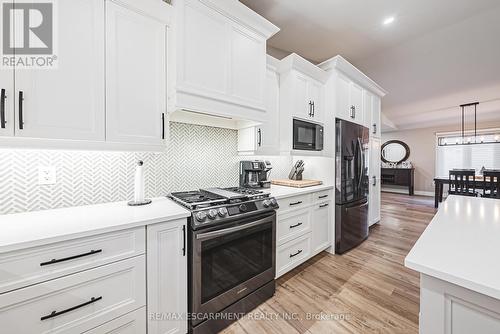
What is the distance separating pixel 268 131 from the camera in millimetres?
2355

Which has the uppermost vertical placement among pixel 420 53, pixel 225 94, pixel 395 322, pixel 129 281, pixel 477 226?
pixel 420 53

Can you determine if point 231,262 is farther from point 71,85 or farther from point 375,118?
point 375,118

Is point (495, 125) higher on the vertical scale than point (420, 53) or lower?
lower

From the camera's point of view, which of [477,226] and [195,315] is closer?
[477,226]

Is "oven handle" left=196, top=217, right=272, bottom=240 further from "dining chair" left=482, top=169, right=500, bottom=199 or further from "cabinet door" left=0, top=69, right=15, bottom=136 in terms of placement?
"dining chair" left=482, top=169, right=500, bottom=199

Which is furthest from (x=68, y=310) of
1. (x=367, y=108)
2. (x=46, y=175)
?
(x=367, y=108)

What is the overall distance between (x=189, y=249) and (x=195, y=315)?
1.50 ft

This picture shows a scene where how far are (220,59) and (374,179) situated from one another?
3.39 metres

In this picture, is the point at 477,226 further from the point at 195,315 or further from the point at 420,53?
the point at 420,53

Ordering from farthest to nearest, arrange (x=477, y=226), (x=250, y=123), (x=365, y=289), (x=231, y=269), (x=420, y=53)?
1. (x=420, y=53)
2. (x=250, y=123)
3. (x=365, y=289)
4. (x=231, y=269)
5. (x=477, y=226)

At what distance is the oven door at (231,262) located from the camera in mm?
1374

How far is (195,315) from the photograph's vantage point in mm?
1381

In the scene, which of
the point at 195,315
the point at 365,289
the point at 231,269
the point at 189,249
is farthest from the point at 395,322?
the point at 189,249
